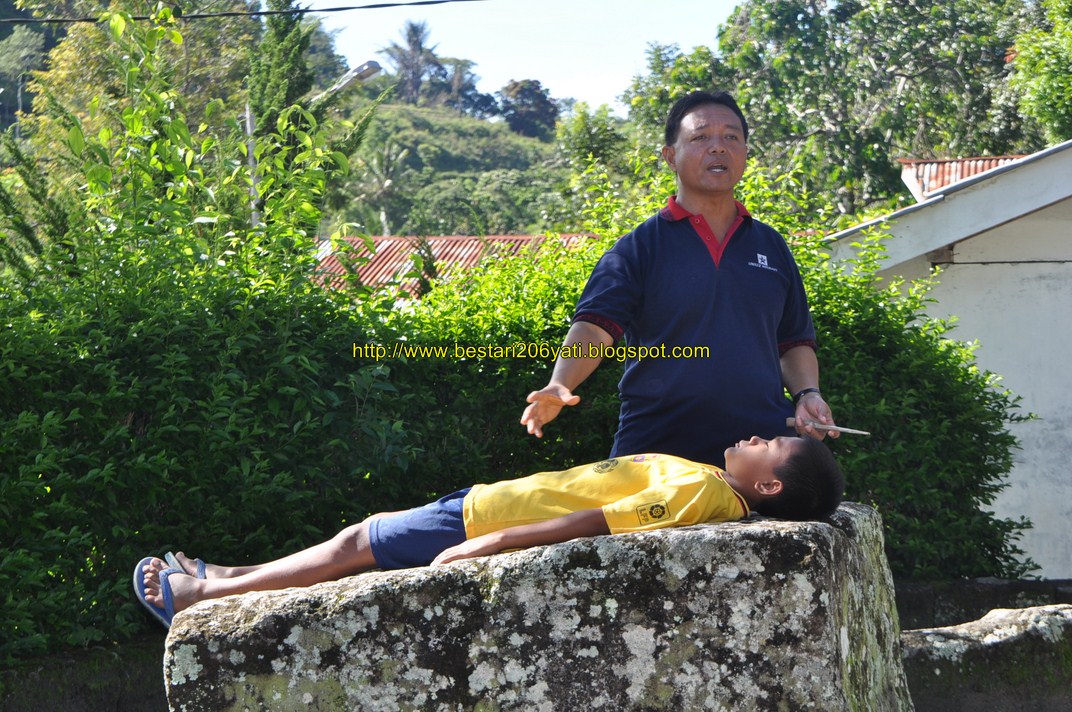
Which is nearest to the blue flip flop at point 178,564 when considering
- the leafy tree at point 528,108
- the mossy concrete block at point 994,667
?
the mossy concrete block at point 994,667

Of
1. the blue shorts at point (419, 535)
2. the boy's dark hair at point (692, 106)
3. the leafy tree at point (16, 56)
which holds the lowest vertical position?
the blue shorts at point (419, 535)

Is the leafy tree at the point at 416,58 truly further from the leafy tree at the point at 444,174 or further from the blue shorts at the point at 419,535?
the blue shorts at the point at 419,535

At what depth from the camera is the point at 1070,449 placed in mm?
7465

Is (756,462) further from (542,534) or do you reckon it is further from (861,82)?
(861,82)

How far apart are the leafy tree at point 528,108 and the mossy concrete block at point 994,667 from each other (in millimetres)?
81190

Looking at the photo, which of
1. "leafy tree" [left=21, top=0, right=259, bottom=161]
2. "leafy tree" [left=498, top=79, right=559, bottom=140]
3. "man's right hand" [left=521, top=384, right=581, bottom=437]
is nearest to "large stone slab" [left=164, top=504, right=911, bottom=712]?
"man's right hand" [left=521, top=384, right=581, bottom=437]

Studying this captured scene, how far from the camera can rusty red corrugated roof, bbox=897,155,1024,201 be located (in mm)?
14844

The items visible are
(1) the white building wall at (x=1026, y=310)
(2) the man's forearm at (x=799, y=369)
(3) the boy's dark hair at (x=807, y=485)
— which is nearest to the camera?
(3) the boy's dark hair at (x=807, y=485)

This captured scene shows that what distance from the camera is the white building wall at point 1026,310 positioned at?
24.6 feet

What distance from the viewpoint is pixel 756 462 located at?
9.91 ft

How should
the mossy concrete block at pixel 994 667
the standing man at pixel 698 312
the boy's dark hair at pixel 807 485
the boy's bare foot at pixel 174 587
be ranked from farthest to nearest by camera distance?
the mossy concrete block at pixel 994 667
the standing man at pixel 698 312
the boy's bare foot at pixel 174 587
the boy's dark hair at pixel 807 485

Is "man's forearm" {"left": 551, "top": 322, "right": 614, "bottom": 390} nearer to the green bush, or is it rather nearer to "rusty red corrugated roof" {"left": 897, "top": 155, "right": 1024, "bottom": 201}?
the green bush

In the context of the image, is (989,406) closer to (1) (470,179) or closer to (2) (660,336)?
(2) (660,336)

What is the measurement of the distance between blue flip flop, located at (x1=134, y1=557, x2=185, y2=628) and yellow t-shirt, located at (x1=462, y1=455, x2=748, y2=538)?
97cm
